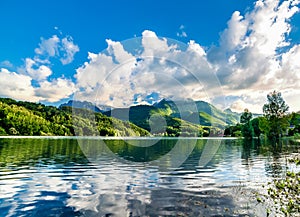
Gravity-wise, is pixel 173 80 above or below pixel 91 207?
above

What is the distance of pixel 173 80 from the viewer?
42.0m

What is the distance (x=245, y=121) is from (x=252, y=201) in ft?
547

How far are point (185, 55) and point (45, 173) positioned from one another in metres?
23.8

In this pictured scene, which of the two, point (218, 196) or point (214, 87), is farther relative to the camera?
point (214, 87)

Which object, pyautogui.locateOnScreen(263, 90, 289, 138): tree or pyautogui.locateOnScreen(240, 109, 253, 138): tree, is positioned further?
pyautogui.locateOnScreen(240, 109, 253, 138): tree

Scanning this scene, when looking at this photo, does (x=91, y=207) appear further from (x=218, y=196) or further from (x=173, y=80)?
(x=173, y=80)

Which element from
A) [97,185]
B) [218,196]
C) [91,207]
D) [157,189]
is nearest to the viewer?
[91,207]

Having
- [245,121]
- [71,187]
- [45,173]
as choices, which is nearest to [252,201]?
[71,187]

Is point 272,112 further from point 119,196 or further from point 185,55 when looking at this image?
point 119,196

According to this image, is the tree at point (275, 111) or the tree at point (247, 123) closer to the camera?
the tree at point (275, 111)

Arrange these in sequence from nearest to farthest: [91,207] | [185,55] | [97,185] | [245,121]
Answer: [91,207] → [97,185] → [185,55] → [245,121]

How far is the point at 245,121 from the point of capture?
173250 mm

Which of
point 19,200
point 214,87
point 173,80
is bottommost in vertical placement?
point 19,200

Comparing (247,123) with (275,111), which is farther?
(247,123)
